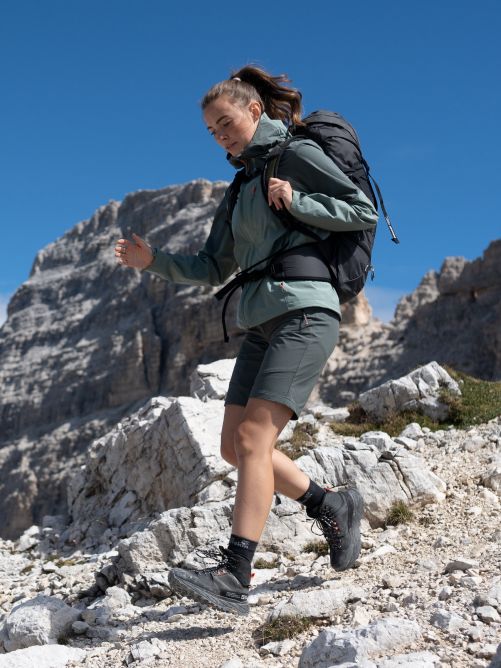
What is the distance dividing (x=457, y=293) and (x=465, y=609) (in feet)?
263

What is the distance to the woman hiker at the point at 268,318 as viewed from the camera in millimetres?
4520

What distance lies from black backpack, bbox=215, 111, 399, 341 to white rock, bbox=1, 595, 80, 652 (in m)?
3.00

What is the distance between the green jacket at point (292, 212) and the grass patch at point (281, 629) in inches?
76.2

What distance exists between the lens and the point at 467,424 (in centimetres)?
1044

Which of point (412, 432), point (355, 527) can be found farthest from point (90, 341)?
point (355, 527)

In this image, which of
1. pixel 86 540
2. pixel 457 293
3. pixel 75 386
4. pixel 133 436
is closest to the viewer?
pixel 86 540

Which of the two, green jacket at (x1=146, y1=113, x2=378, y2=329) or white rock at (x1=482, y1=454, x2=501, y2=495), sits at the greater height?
green jacket at (x1=146, y1=113, x2=378, y2=329)

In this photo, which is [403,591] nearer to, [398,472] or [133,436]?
[398,472]

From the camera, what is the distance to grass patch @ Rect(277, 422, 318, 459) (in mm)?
9955

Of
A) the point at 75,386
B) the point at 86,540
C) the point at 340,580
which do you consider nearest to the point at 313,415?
the point at 86,540

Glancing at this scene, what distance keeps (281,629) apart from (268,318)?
77.9 inches

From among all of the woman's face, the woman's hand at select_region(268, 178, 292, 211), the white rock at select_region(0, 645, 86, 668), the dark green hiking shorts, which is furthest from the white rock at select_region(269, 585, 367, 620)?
the woman's face

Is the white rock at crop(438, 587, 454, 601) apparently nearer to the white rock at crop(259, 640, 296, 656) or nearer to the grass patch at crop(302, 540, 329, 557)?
the white rock at crop(259, 640, 296, 656)

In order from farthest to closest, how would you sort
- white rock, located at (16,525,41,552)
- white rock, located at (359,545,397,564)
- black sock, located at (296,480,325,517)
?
white rock, located at (16,525,41,552) < white rock, located at (359,545,397,564) < black sock, located at (296,480,325,517)
